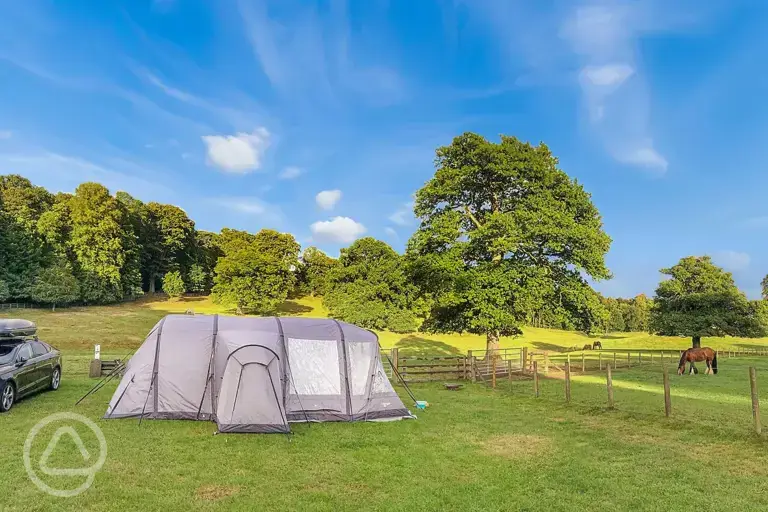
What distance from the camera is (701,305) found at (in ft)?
122

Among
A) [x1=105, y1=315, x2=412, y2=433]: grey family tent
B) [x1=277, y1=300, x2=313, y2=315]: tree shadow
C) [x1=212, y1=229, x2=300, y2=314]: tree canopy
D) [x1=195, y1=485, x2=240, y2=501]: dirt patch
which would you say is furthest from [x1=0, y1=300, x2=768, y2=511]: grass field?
[x1=277, y1=300, x2=313, y2=315]: tree shadow

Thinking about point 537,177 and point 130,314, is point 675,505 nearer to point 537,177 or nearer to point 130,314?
point 537,177

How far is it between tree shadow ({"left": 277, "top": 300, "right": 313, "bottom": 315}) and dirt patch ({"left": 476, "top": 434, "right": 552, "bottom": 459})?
5117 centimetres

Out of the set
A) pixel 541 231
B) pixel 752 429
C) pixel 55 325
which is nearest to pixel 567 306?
pixel 541 231

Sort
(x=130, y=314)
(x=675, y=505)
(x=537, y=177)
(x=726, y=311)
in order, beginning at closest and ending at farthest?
(x=675, y=505)
(x=537, y=177)
(x=726, y=311)
(x=130, y=314)

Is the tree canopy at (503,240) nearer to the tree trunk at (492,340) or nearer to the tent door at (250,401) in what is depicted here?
the tree trunk at (492,340)

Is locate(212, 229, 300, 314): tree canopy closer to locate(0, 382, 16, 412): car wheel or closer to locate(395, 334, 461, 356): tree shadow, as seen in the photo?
locate(395, 334, 461, 356): tree shadow

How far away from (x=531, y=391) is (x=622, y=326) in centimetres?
8896

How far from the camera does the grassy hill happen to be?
36.2 metres

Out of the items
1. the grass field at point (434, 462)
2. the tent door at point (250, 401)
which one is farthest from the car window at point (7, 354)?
the tent door at point (250, 401)

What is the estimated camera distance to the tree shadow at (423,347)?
135 ft

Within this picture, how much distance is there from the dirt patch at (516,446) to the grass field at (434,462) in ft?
0.14

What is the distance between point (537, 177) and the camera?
23828mm

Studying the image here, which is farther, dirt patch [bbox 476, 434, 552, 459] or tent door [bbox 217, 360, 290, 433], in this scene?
tent door [bbox 217, 360, 290, 433]
